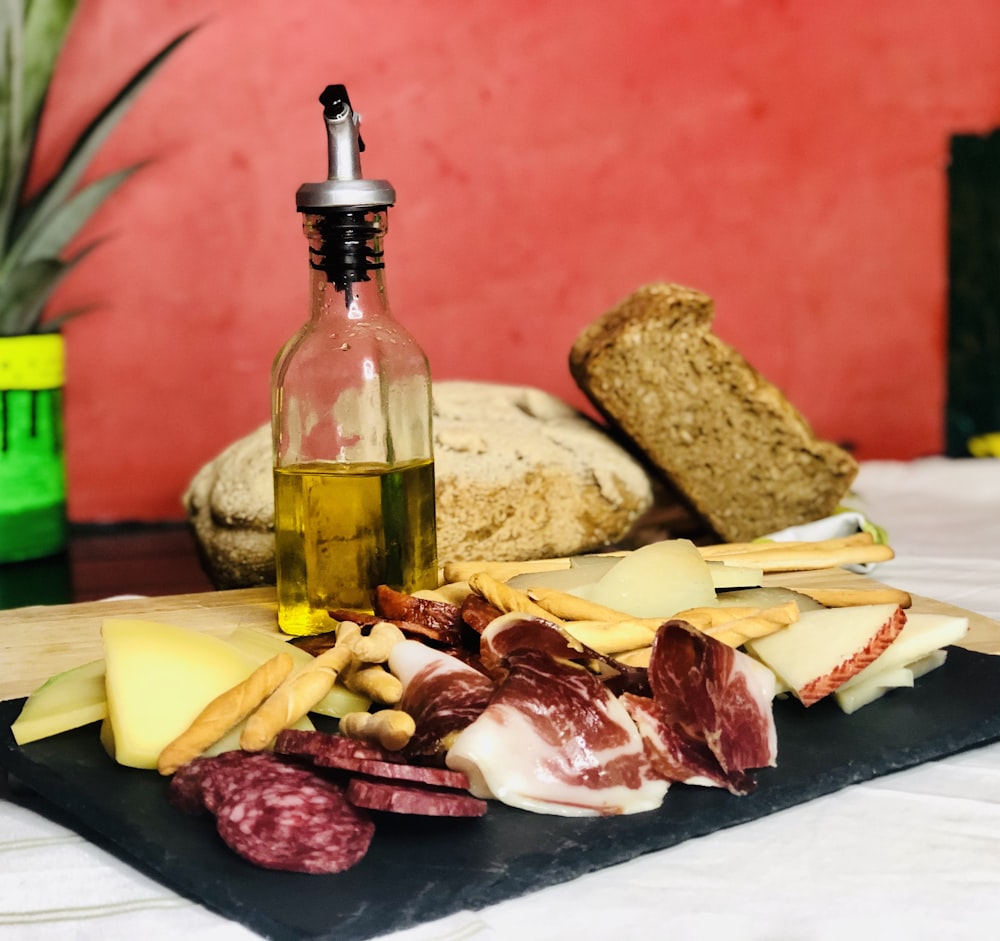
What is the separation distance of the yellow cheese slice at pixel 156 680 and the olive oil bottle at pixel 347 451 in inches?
9.6

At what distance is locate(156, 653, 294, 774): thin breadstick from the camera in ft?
2.75

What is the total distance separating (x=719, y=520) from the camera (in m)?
1.81

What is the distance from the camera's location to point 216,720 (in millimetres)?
847

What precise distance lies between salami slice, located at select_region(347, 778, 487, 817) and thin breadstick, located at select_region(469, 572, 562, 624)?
0.92ft

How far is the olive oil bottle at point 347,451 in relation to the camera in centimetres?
116

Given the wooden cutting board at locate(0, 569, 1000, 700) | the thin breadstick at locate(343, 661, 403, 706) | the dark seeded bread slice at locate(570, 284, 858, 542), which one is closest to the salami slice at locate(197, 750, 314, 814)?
the thin breadstick at locate(343, 661, 403, 706)

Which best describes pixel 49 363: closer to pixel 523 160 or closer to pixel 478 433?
pixel 478 433

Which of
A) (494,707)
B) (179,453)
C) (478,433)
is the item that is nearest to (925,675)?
(494,707)

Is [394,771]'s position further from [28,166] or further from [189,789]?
[28,166]

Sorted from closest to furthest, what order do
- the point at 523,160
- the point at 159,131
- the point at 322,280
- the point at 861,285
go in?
the point at 322,280, the point at 159,131, the point at 523,160, the point at 861,285

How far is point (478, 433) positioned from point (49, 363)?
2.37ft

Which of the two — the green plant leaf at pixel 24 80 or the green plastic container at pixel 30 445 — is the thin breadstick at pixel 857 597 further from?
the green plant leaf at pixel 24 80

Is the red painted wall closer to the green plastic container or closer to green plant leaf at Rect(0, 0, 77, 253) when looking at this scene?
green plant leaf at Rect(0, 0, 77, 253)

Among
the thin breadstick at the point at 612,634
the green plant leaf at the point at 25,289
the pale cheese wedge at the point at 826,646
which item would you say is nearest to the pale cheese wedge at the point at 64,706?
the thin breadstick at the point at 612,634
